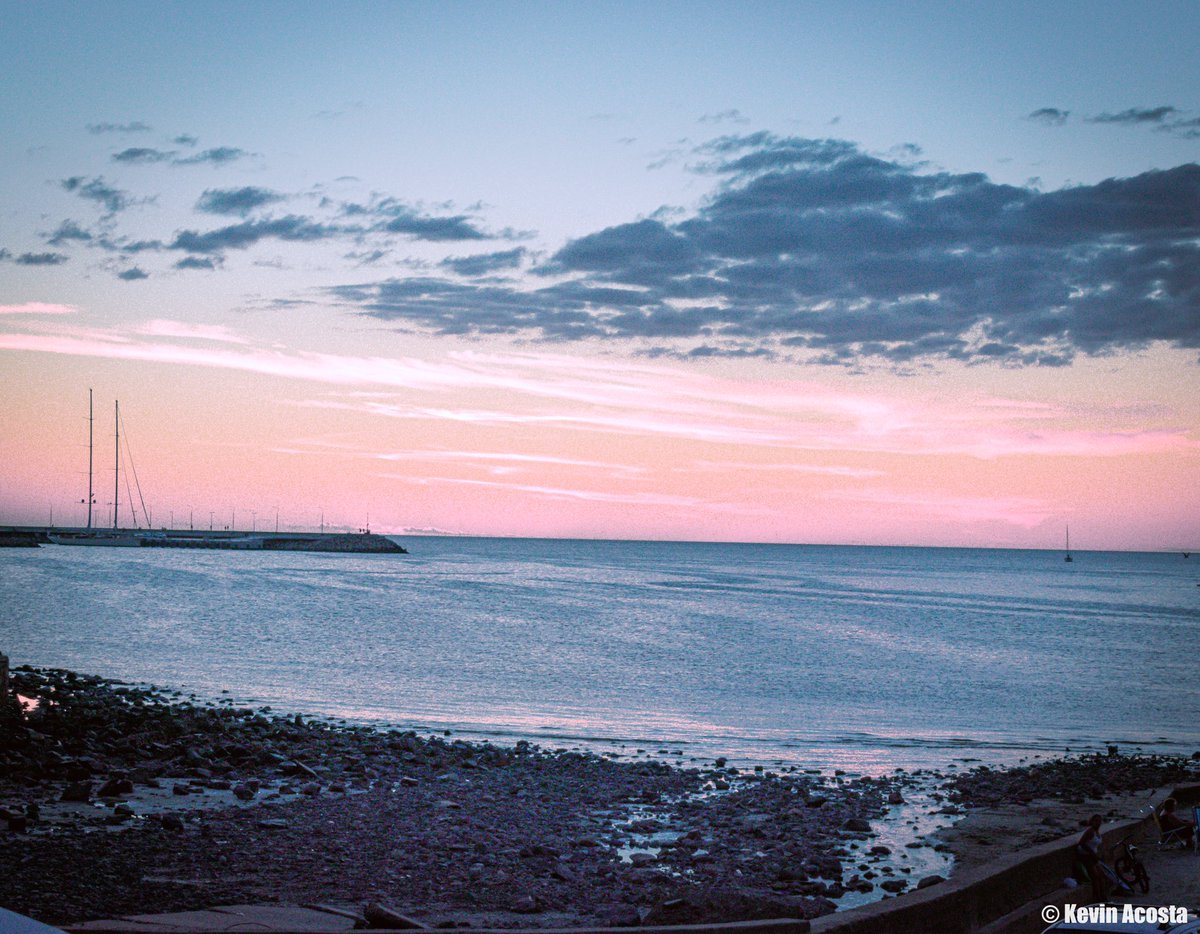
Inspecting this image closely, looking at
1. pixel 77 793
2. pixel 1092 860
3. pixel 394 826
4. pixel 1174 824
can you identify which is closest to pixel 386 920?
pixel 394 826

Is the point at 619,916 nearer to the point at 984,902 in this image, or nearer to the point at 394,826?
the point at 984,902

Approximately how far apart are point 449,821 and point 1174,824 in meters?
10.7

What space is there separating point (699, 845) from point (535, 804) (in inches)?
136

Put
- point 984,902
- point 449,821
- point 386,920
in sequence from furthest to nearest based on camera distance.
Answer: point 449,821
point 984,902
point 386,920

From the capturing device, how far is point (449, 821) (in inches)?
603

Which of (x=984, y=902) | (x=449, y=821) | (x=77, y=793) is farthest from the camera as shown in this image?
(x=449, y=821)

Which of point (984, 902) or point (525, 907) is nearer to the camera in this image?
point (984, 902)

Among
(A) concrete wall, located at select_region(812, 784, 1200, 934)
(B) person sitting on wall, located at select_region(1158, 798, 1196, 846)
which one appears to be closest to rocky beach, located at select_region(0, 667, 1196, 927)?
(A) concrete wall, located at select_region(812, 784, 1200, 934)

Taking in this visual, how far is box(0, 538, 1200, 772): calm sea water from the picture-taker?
2853 centimetres

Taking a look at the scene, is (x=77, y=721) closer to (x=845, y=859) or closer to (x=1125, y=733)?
(x=845, y=859)

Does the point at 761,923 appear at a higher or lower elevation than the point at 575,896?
higher

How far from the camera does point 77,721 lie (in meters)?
20.5

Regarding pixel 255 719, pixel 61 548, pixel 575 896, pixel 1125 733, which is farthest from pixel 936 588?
pixel 61 548

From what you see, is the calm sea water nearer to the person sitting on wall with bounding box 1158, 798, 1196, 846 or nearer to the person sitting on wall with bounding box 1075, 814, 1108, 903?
the person sitting on wall with bounding box 1158, 798, 1196, 846
